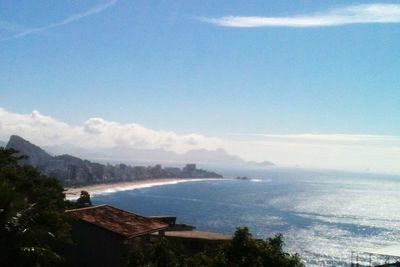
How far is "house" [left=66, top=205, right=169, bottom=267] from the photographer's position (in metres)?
28.6

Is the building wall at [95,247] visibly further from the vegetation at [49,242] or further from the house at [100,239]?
the vegetation at [49,242]

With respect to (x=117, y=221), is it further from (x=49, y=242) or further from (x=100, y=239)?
(x=49, y=242)

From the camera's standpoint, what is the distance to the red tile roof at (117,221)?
96.4 ft

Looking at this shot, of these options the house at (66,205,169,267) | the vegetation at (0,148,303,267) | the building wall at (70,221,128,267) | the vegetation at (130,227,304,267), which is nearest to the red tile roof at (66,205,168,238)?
the house at (66,205,169,267)

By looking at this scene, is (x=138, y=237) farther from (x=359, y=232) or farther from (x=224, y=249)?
(x=359, y=232)

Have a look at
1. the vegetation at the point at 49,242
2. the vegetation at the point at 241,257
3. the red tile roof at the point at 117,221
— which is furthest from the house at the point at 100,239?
the vegetation at the point at 241,257

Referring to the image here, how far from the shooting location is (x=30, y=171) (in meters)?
46.8

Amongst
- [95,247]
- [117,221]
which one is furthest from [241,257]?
[117,221]

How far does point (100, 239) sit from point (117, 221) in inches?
91.7

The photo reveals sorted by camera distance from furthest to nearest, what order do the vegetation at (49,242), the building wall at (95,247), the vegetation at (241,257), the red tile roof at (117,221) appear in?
the red tile roof at (117,221)
the building wall at (95,247)
the vegetation at (241,257)
the vegetation at (49,242)

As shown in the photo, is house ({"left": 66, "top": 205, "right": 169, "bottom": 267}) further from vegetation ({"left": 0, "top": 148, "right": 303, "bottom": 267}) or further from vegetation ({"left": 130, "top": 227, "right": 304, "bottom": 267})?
vegetation ({"left": 130, "top": 227, "right": 304, "bottom": 267})

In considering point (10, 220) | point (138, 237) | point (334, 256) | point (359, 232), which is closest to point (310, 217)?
point (359, 232)

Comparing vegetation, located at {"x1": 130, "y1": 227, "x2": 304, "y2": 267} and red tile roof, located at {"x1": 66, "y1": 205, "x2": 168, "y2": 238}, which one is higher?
red tile roof, located at {"x1": 66, "y1": 205, "x2": 168, "y2": 238}

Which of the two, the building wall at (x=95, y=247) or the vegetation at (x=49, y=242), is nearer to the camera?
the vegetation at (x=49, y=242)
